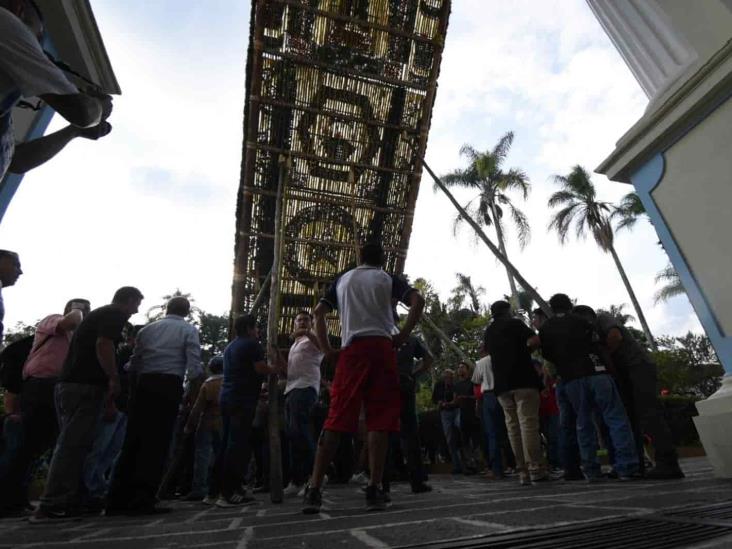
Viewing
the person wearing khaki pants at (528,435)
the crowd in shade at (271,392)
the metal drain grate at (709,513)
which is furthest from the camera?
the person wearing khaki pants at (528,435)

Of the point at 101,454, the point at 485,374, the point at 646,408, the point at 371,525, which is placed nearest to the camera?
the point at 371,525

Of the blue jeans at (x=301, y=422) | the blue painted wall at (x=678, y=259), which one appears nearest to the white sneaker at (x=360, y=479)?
the blue jeans at (x=301, y=422)

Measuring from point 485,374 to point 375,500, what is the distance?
3697 mm

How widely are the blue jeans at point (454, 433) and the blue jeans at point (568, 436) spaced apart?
319cm

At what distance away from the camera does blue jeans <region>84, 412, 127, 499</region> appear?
14.9ft

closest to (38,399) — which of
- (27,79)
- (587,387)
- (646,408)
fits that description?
(27,79)

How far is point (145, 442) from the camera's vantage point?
12.4ft

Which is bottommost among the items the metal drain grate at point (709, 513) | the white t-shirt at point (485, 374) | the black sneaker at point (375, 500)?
the metal drain grate at point (709, 513)

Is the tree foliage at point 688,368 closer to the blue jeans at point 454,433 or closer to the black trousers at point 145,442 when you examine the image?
the blue jeans at point 454,433

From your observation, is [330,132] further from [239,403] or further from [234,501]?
[234,501]

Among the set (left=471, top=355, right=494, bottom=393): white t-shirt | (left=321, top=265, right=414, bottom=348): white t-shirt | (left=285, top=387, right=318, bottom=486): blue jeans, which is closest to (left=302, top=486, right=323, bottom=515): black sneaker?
(left=321, top=265, right=414, bottom=348): white t-shirt

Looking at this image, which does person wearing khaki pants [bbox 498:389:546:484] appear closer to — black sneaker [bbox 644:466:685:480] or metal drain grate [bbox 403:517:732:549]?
black sneaker [bbox 644:466:685:480]

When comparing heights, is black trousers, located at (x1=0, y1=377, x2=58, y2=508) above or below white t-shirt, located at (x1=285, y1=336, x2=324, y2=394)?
below

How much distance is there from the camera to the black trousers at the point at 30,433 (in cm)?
381
